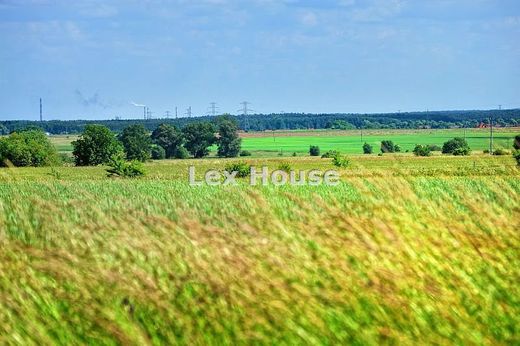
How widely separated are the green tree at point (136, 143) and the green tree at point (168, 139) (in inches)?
433

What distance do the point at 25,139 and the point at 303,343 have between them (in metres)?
159

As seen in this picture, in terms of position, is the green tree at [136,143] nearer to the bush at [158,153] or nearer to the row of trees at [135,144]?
the row of trees at [135,144]

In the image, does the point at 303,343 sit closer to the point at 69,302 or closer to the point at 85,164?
the point at 69,302

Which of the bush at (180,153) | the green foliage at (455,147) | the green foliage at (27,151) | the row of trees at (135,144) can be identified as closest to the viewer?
the green foliage at (27,151)

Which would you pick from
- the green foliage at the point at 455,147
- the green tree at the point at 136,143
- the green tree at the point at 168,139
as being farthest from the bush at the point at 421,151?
the green tree at the point at 168,139

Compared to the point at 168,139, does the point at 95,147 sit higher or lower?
lower

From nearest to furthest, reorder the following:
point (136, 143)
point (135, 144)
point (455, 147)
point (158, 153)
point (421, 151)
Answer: point (421, 151) < point (455, 147) < point (135, 144) < point (136, 143) < point (158, 153)

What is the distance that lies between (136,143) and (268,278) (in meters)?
173

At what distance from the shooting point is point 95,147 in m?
156

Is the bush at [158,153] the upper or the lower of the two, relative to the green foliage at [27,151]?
lower

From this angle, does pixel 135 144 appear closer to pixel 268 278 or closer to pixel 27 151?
pixel 27 151

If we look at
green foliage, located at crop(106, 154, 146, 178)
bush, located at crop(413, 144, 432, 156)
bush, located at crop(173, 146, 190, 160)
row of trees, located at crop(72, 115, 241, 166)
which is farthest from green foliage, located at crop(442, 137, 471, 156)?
green foliage, located at crop(106, 154, 146, 178)

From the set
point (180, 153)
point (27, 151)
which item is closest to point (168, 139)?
point (180, 153)

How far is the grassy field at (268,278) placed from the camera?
435 centimetres
